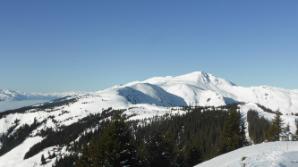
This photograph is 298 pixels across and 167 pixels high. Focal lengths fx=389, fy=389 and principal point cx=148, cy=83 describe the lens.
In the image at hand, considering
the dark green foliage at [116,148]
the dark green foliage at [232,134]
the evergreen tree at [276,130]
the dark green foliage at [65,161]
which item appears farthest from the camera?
the dark green foliage at [65,161]

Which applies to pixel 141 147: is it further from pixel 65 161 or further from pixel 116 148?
pixel 65 161

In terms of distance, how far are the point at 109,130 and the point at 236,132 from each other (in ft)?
137

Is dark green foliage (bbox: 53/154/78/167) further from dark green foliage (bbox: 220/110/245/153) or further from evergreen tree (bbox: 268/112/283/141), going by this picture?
dark green foliage (bbox: 220/110/245/153)

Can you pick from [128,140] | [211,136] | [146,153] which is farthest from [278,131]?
[211,136]

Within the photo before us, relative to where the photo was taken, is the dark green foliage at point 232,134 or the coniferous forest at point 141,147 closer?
the coniferous forest at point 141,147

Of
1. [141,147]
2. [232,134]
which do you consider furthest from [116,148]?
[141,147]

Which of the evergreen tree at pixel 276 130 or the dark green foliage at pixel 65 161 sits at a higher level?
the evergreen tree at pixel 276 130

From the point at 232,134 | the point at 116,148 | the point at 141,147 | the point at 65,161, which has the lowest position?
the point at 65,161

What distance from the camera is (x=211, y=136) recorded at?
648 ft

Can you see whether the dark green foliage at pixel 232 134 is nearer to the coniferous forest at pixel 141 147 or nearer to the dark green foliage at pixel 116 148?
the coniferous forest at pixel 141 147

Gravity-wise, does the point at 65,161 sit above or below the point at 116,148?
below

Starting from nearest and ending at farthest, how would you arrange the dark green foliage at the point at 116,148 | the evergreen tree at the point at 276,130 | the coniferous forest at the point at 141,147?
the dark green foliage at the point at 116,148 → the coniferous forest at the point at 141,147 → the evergreen tree at the point at 276,130

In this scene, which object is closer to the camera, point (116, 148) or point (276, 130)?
point (116, 148)

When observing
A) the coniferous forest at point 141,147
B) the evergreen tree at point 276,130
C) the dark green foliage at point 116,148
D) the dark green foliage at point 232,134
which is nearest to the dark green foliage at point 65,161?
the coniferous forest at point 141,147
